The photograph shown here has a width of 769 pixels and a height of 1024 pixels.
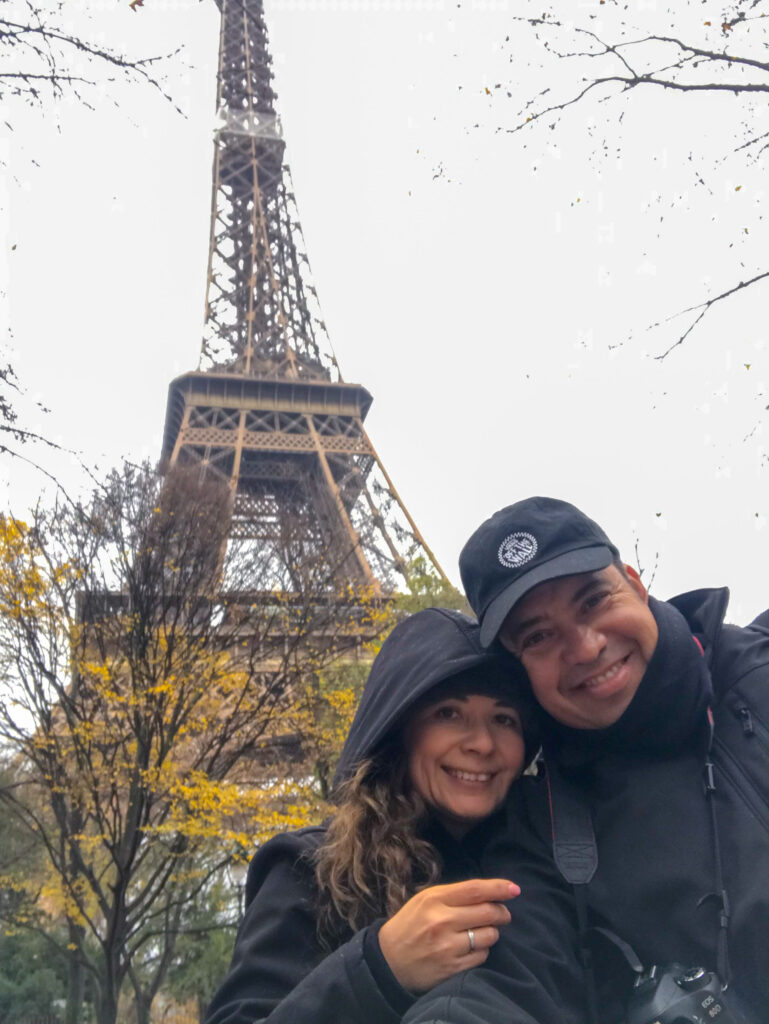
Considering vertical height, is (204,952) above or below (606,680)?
below

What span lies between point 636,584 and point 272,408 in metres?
28.0

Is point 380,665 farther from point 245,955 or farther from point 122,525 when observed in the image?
point 122,525

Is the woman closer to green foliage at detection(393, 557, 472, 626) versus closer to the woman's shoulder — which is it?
the woman's shoulder

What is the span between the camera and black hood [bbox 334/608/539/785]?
2.26 meters

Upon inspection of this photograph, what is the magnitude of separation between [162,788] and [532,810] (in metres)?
8.17

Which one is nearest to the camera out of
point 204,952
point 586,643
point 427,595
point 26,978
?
point 586,643

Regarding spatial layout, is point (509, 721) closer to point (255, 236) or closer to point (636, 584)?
point (636, 584)

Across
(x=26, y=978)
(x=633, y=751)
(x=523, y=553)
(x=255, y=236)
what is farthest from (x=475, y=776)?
(x=255, y=236)

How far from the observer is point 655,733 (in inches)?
82.7

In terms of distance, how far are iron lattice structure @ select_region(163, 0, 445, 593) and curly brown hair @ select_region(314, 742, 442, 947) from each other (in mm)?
9517

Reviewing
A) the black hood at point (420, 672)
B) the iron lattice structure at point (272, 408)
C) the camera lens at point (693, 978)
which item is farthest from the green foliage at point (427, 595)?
the camera lens at point (693, 978)

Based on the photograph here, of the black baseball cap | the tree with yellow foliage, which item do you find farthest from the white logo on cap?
the tree with yellow foliage

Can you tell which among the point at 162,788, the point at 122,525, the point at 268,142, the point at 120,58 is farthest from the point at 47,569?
the point at 268,142

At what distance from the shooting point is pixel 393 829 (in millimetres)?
2242
